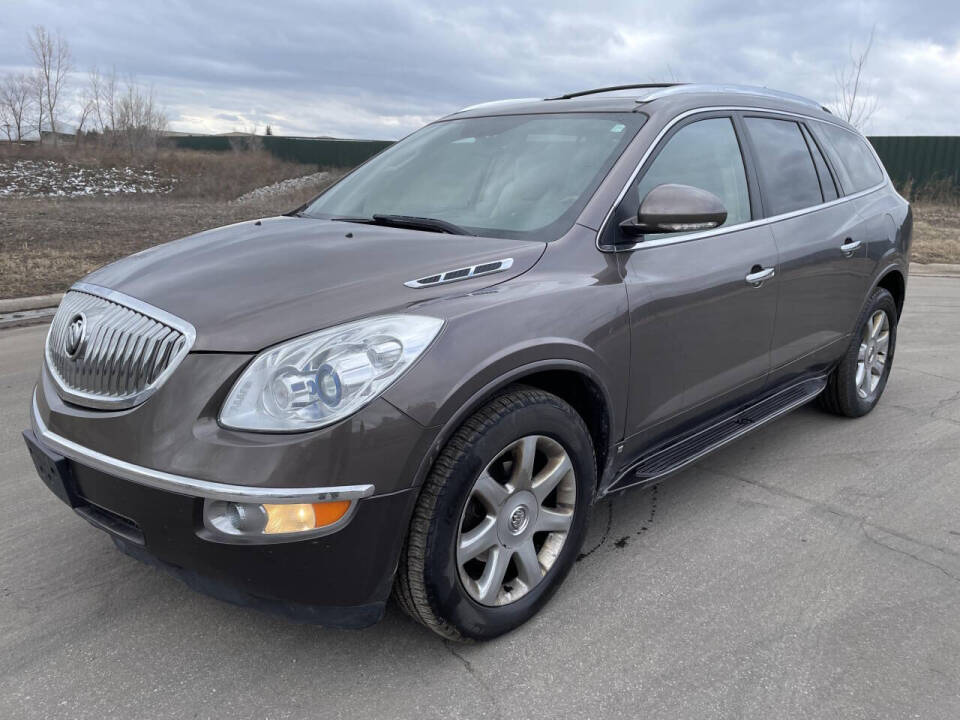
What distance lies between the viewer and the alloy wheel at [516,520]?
7.74 feet

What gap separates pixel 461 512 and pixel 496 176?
1499 mm

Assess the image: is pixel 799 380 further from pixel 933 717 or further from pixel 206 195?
pixel 206 195

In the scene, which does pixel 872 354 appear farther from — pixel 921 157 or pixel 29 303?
pixel 921 157

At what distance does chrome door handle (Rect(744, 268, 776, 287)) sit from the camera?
3.32 m

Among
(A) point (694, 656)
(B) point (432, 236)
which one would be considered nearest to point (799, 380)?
(A) point (694, 656)

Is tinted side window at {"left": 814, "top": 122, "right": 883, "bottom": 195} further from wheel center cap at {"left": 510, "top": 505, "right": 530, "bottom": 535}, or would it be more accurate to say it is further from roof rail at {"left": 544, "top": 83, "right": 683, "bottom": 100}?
wheel center cap at {"left": 510, "top": 505, "right": 530, "bottom": 535}

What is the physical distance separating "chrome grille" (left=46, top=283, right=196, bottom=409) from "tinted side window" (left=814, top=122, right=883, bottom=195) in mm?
3565

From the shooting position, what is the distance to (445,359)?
85.3 inches

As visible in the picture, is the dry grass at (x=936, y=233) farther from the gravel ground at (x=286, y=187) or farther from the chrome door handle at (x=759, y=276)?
the gravel ground at (x=286, y=187)

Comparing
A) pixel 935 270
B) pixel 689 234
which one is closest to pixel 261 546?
pixel 689 234

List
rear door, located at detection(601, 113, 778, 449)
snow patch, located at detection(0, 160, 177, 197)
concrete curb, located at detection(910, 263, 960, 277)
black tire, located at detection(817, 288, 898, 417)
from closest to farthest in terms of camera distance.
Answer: rear door, located at detection(601, 113, 778, 449)
black tire, located at detection(817, 288, 898, 417)
concrete curb, located at detection(910, 263, 960, 277)
snow patch, located at detection(0, 160, 177, 197)

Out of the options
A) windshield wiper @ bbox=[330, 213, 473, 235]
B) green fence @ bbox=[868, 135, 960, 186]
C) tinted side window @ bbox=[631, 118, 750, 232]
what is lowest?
windshield wiper @ bbox=[330, 213, 473, 235]

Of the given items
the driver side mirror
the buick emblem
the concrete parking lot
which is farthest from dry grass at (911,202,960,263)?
the buick emblem

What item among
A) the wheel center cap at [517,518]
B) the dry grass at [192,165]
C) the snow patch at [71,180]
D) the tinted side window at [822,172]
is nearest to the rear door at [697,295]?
the wheel center cap at [517,518]
